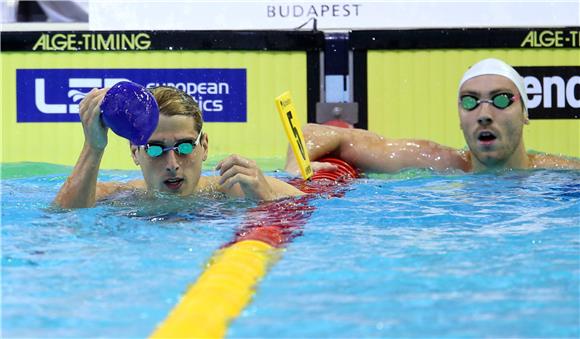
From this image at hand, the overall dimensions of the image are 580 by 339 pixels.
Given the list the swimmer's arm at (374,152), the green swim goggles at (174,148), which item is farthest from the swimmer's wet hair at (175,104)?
the swimmer's arm at (374,152)

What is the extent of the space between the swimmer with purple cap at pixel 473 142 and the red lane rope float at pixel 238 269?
0.80 metres

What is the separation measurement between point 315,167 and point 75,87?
162cm

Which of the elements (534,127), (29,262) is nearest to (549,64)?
(534,127)

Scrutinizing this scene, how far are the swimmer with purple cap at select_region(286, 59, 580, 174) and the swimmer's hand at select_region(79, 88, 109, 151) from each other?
56.8 inches

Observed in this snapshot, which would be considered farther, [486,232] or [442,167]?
[442,167]

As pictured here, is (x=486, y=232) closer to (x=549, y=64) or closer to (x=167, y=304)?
(x=167, y=304)

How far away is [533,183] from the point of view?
13.5 feet

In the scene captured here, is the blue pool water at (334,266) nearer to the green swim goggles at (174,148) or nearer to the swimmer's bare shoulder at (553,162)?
the green swim goggles at (174,148)

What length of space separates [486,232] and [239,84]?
264 cm

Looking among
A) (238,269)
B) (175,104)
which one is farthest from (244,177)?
(238,269)

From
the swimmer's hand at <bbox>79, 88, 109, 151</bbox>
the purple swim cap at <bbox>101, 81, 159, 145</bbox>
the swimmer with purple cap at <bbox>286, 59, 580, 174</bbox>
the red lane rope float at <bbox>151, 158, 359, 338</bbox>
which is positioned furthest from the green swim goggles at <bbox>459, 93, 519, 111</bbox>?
the swimmer's hand at <bbox>79, 88, 109, 151</bbox>

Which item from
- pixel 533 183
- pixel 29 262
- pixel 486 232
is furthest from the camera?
pixel 533 183

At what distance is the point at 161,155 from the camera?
3.26 m

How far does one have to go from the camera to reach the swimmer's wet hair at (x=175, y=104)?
10.9 feet
